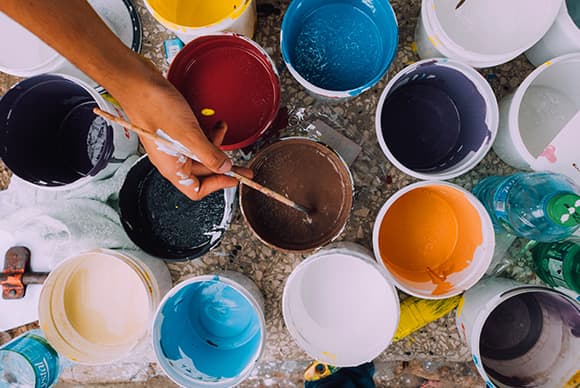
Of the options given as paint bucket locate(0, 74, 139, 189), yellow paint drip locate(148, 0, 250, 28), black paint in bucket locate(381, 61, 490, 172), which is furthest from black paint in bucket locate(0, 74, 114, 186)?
black paint in bucket locate(381, 61, 490, 172)

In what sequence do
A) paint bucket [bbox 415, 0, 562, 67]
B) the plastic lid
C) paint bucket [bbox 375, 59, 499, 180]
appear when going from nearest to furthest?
1. the plastic lid
2. paint bucket [bbox 415, 0, 562, 67]
3. paint bucket [bbox 375, 59, 499, 180]

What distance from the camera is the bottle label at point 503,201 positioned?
1239 millimetres

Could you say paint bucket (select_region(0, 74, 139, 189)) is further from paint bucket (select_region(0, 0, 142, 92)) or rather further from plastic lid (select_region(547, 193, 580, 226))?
plastic lid (select_region(547, 193, 580, 226))

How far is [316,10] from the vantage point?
4.39 ft

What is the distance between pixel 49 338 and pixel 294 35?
1227 millimetres

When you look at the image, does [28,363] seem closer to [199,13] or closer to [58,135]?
[58,135]

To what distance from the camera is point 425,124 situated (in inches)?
53.1

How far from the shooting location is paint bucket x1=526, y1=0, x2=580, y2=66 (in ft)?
3.91

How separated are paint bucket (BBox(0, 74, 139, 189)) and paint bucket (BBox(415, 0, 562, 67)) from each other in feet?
3.28

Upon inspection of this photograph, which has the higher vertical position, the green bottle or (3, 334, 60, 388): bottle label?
the green bottle

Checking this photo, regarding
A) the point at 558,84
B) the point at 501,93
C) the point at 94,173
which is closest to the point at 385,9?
the point at 501,93

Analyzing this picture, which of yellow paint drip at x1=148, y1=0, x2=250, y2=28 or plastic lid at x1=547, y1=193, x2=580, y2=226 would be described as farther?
yellow paint drip at x1=148, y1=0, x2=250, y2=28

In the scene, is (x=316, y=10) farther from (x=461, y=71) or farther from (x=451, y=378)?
(x=451, y=378)


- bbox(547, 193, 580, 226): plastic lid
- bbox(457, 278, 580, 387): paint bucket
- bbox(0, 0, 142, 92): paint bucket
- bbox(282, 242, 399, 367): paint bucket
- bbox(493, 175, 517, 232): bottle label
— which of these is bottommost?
bbox(457, 278, 580, 387): paint bucket
